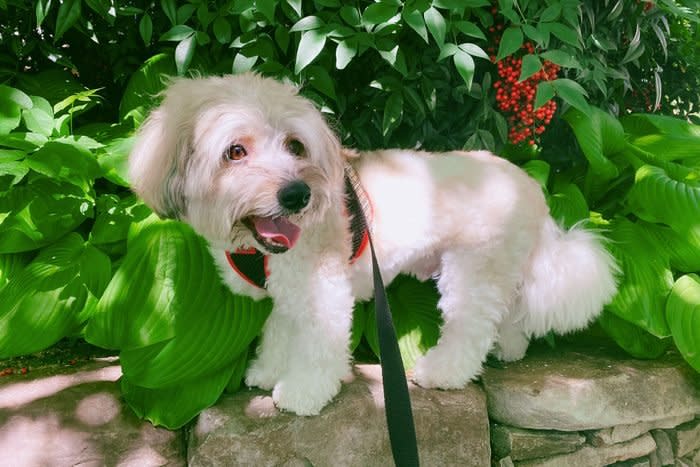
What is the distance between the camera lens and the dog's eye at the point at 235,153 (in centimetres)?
183

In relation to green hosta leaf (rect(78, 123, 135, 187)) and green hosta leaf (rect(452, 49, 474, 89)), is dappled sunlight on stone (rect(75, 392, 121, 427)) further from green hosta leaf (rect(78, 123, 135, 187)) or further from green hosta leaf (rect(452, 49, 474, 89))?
green hosta leaf (rect(452, 49, 474, 89))

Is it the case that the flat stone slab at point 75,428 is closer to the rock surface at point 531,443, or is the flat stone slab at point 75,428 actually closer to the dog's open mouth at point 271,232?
the dog's open mouth at point 271,232

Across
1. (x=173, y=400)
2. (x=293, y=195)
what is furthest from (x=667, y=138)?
(x=173, y=400)

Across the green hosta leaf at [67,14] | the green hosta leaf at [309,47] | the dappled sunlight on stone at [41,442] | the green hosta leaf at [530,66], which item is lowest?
the dappled sunlight on stone at [41,442]

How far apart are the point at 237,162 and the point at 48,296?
109cm

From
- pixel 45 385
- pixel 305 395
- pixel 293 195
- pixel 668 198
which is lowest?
pixel 45 385

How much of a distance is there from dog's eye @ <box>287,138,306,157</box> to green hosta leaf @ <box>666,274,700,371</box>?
1.73m

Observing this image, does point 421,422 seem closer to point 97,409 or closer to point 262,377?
point 262,377

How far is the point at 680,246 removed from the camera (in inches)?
105

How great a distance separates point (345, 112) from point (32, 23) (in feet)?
5.61

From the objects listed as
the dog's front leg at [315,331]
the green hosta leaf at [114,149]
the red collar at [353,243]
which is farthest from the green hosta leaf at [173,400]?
the green hosta leaf at [114,149]

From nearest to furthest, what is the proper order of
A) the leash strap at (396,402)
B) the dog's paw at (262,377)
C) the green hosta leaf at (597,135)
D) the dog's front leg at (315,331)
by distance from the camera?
the leash strap at (396,402), the dog's front leg at (315,331), the dog's paw at (262,377), the green hosta leaf at (597,135)

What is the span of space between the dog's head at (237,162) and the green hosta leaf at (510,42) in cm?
Answer: 80

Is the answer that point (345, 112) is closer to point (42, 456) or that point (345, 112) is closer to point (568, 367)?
point (568, 367)
